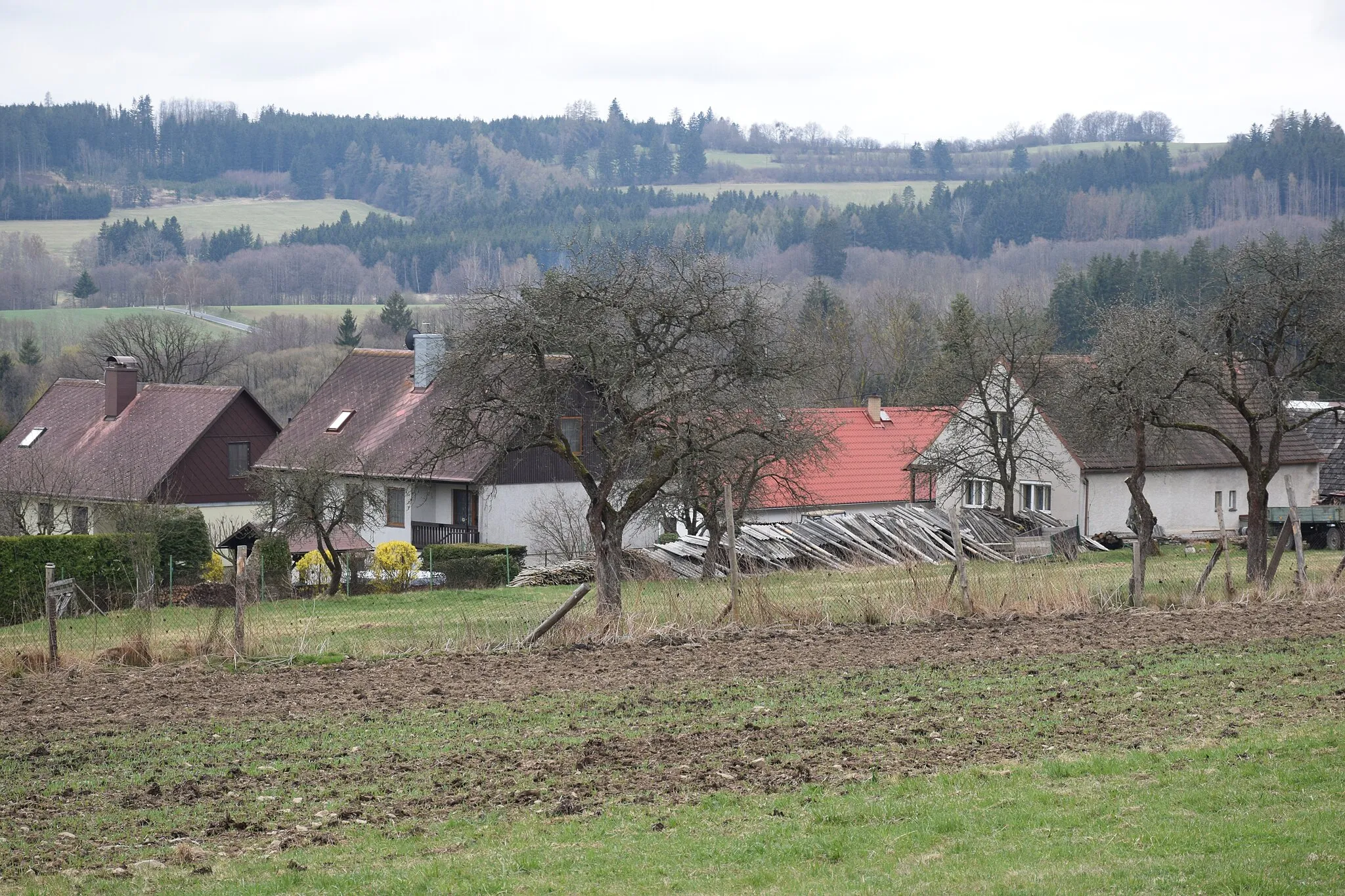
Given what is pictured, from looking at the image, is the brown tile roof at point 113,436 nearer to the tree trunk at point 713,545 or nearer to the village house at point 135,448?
the village house at point 135,448

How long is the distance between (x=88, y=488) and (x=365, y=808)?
1683 inches

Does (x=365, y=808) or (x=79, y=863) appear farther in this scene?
(x=365, y=808)

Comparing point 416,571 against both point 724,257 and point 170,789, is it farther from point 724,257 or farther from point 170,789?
point 170,789

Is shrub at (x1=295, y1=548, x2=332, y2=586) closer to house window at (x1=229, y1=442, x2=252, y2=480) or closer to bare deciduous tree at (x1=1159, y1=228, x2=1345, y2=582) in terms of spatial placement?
house window at (x1=229, y1=442, x2=252, y2=480)

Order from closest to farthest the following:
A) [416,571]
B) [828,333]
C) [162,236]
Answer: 1. [416,571]
2. [828,333]
3. [162,236]

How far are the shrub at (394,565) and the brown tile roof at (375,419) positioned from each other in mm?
5781

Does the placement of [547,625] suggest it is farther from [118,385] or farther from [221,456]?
[118,385]

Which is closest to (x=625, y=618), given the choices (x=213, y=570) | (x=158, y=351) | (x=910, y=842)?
(x=910, y=842)

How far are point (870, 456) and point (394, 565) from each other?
75.7ft

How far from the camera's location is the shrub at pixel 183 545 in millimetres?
35000

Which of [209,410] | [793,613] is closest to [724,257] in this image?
[793,613]

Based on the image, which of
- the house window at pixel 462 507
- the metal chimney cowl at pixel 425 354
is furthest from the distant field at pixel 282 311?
the house window at pixel 462 507

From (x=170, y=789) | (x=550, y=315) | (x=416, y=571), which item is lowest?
(x=416, y=571)

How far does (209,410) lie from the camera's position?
50.5 m
